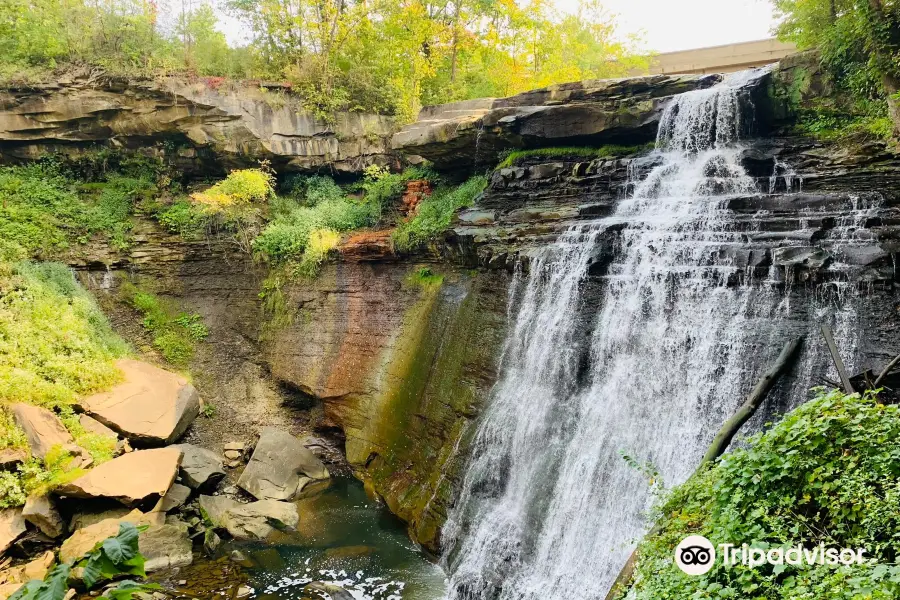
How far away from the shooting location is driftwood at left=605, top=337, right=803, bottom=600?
5.74 metres

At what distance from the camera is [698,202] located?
10.4 m

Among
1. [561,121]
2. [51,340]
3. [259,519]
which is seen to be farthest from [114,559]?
[561,121]

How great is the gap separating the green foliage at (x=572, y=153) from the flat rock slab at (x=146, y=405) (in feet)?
31.6

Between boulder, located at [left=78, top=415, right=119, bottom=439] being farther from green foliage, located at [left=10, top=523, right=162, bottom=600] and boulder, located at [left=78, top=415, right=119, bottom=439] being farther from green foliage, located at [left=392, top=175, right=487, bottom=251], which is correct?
green foliage, located at [left=10, top=523, right=162, bottom=600]

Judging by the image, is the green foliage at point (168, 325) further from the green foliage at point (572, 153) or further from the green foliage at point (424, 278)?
the green foliage at point (572, 153)

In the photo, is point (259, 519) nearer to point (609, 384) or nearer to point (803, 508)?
point (609, 384)

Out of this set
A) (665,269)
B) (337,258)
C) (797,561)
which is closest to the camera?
(797,561)

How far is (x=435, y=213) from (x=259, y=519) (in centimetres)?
821

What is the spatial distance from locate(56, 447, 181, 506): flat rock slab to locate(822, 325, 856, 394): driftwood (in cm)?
1102

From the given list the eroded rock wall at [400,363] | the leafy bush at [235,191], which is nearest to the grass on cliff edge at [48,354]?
the leafy bush at [235,191]

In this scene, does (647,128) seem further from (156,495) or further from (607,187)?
(156,495)

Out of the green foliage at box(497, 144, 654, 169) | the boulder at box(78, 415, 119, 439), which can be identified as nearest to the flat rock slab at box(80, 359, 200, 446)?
the boulder at box(78, 415, 119, 439)

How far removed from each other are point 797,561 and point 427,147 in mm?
12982

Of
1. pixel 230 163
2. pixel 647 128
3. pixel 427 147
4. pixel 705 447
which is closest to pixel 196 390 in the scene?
pixel 230 163
